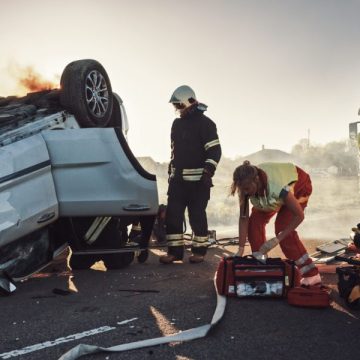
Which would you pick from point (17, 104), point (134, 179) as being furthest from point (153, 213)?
point (17, 104)

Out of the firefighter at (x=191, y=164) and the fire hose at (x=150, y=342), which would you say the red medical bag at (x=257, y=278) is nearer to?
the fire hose at (x=150, y=342)

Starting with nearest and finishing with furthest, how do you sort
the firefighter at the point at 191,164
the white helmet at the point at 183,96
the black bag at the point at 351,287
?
the black bag at the point at 351,287, the firefighter at the point at 191,164, the white helmet at the point at 183,96

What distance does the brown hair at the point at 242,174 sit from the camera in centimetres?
358

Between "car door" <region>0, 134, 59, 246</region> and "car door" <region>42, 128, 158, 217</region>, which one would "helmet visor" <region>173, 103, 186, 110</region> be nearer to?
"car door" <region>42, 128, 158, 217</region>

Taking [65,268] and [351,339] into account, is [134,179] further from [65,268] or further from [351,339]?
[351,339]

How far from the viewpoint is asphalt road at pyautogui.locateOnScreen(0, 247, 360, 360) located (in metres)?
2.48

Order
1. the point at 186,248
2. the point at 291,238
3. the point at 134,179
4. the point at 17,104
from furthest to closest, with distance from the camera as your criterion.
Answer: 1. the point at 186,248
2. the point at 17,104
3. the point at 134,179
4. the point at 291,238

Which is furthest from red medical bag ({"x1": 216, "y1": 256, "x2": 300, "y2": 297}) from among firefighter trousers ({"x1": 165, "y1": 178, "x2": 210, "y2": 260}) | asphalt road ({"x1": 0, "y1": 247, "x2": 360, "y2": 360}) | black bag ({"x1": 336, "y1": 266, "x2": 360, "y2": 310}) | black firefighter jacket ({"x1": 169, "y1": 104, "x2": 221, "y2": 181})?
black firefighter jacket ({"x1": 169, "y1": 104, "x2": 221, "y2": 181})

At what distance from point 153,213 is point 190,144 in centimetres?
126

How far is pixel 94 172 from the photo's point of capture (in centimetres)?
434

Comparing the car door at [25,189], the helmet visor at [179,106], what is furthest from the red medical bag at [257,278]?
the helmet visor at [179,106]

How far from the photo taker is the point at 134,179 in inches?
178

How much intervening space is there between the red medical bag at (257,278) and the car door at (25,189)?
160cm

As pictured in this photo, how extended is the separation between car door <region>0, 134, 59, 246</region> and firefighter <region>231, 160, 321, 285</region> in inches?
64.3
